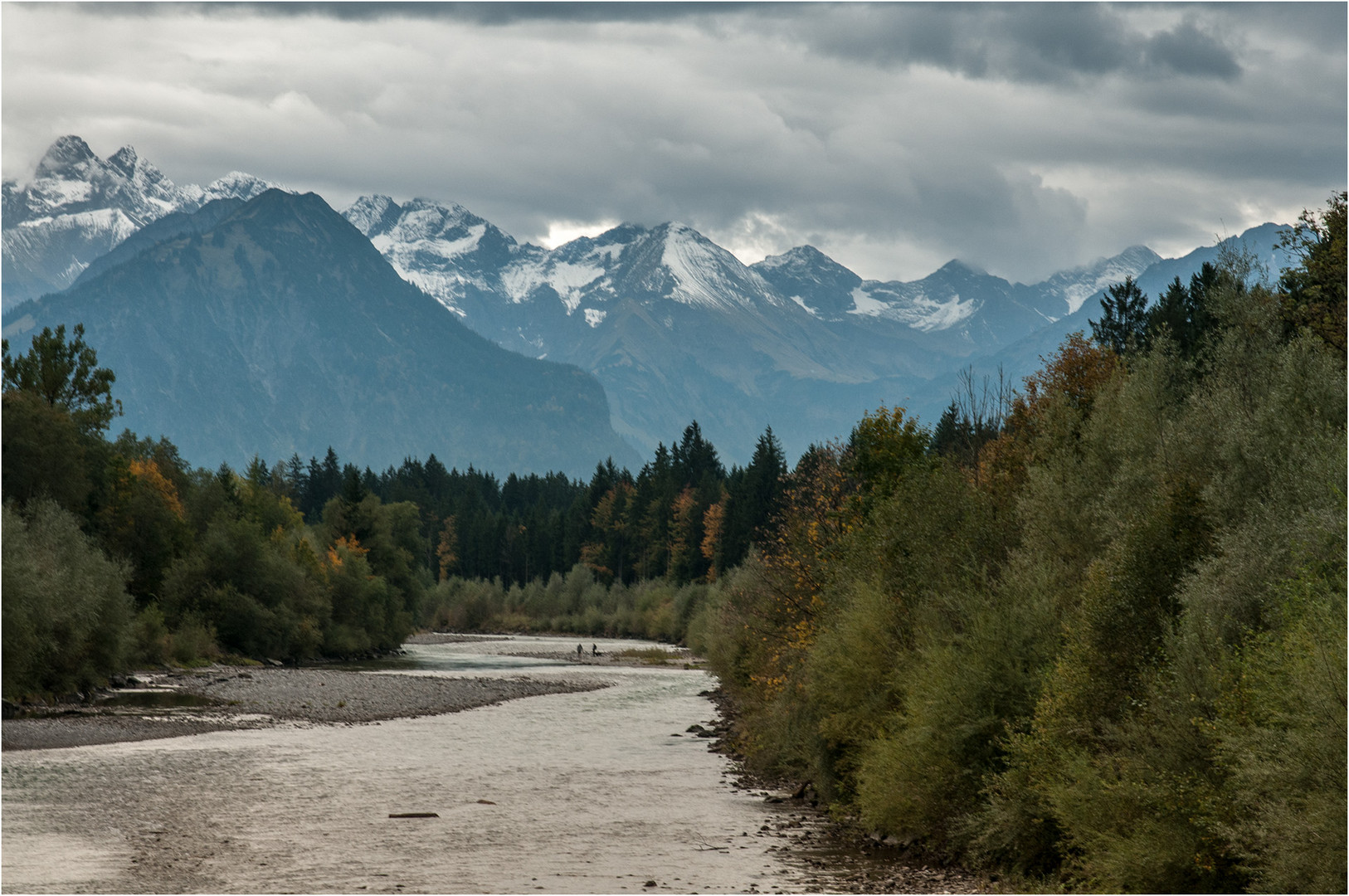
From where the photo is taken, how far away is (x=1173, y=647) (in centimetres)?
2117

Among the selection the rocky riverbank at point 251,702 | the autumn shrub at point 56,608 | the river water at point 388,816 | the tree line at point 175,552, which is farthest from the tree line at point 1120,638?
the tree line at point 175,552

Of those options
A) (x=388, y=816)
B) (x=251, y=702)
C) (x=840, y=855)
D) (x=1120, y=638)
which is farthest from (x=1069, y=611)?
(x=251, y=702)

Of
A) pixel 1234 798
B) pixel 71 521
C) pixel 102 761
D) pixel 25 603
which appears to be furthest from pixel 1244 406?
pixel 71 521

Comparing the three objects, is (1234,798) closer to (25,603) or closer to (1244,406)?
(1244,406)

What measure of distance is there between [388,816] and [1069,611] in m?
17.2

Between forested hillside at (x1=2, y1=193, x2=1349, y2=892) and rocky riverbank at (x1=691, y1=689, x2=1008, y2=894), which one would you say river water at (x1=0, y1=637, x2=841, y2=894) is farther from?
forested hillside at (x1=2, y1=193, x2=1349, y2=892)

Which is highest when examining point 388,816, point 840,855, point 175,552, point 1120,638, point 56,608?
point 175,552

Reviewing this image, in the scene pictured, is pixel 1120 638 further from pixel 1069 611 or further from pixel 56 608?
pixel 56 608

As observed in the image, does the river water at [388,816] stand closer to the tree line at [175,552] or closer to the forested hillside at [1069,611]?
the forested hillside at [1069,611]

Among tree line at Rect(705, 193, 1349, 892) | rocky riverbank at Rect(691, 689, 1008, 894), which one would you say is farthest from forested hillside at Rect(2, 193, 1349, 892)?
rocky riverbank at Rect(691, 689, 1008, 894)

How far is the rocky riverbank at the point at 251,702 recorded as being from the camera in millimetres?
45000

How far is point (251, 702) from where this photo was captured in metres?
58.2

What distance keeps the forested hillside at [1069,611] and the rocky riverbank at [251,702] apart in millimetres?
3623

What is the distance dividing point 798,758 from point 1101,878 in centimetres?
1841
